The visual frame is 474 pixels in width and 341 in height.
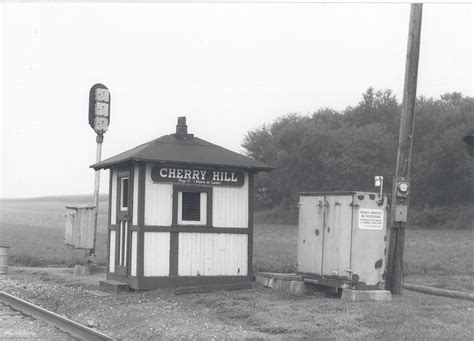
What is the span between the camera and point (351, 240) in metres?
12.1

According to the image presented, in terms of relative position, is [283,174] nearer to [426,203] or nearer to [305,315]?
[426,203]

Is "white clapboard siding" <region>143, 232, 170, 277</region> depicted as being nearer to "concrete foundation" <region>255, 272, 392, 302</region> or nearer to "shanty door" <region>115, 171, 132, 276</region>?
"shanty door" <region>115, 171, 132, 276</region>

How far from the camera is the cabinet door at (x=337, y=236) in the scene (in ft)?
40.0

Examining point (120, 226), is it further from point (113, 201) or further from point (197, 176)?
point (197, 176)

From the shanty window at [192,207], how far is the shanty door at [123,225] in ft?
3.43

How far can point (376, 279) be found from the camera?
12.2 m

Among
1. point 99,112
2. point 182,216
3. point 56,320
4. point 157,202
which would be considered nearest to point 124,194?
point 157,202

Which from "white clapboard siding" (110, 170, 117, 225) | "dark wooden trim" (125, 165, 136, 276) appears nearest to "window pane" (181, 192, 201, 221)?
"dark wooden trim" (125, 165, 136, 276)

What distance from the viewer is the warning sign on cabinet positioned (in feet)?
39.7

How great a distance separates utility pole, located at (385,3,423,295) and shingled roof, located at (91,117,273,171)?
2.89m

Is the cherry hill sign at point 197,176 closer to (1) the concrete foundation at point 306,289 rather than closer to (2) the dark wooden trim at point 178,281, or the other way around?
(2) the dark wooden trim at point 178,281

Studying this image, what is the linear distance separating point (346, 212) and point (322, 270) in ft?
→ 4.24

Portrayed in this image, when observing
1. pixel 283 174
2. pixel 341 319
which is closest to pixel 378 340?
pixel 341 319

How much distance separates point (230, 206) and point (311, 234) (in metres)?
1.91
